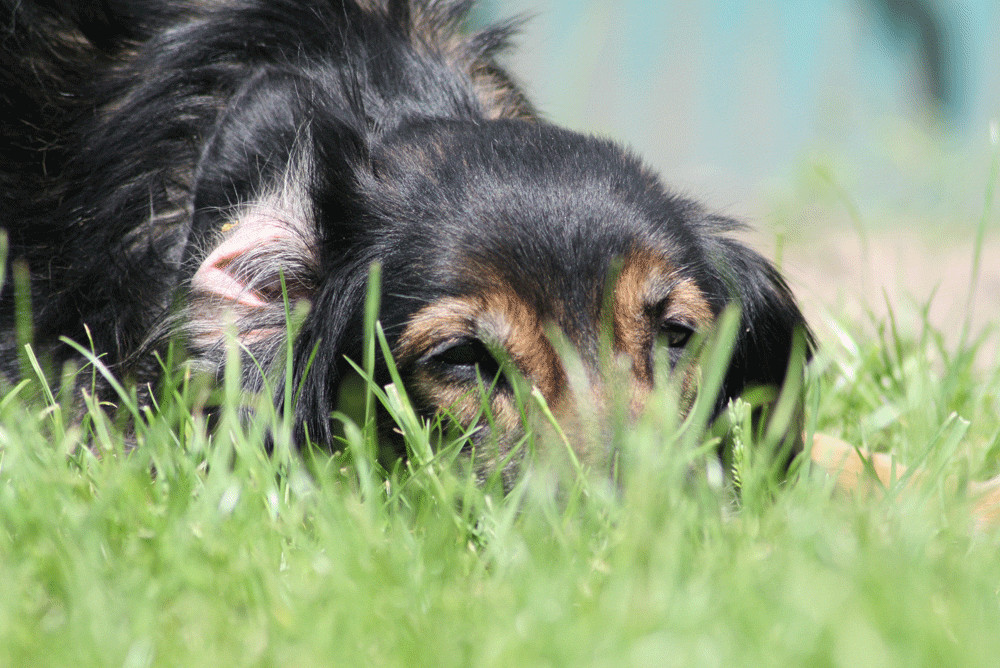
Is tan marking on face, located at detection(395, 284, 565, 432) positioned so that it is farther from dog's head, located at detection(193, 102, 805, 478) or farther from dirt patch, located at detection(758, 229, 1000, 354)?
dirt patch, located at detection(758, 229, 1000, 354)

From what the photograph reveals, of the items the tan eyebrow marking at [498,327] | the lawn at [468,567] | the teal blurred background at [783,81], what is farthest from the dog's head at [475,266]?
the teal blurred background at [783,81]

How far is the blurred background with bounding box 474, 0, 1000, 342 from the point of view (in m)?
6.70

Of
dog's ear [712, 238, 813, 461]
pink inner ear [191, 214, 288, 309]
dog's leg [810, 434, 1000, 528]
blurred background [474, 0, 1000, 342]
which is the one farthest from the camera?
blurred background [474, 0, 1000, 342]

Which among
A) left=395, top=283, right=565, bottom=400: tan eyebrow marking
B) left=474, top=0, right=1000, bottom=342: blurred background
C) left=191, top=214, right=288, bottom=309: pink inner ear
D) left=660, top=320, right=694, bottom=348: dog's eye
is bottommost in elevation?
left=191, top=214, right=288, bottom=309: pink inner ear

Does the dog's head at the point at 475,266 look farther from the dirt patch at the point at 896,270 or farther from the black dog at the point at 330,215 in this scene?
the dirt patch at the point at 896,270

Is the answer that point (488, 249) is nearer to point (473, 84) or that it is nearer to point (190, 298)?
point (190, 298)

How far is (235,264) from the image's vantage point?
2.31 m

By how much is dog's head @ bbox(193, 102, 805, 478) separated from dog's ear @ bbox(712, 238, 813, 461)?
0.44ft

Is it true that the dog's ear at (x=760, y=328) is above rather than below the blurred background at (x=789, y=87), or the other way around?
below

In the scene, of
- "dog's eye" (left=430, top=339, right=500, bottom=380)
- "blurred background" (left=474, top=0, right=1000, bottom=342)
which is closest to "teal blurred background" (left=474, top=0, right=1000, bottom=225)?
"blurred background" (left=474, top=0, right=1000, bottom=342)

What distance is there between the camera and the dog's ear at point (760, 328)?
2.69 m

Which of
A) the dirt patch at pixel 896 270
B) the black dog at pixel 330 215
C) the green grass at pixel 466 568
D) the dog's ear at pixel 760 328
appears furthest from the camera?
the dirt patch at pixel 896 270

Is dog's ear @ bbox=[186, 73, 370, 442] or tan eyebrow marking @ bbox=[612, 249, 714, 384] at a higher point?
tan eyebrow marking @ bbox=[612, 249, 714, 384]

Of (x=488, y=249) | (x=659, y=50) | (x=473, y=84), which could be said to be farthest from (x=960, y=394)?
(x=659, y=50)
